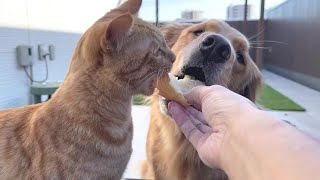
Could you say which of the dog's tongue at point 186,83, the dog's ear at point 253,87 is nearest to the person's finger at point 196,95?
the dog's tongue at point 186,83

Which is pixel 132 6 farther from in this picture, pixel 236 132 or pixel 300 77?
A: pixel 300 77

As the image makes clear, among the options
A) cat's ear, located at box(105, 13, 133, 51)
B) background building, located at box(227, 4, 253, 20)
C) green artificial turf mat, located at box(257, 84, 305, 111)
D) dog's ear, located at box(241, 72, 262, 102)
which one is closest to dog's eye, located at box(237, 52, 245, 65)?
dog's ear, located at box(241, 72, 262, 102)

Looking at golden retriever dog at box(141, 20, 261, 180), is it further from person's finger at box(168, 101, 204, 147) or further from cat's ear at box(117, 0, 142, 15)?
cat's ear at box(117, 0, 142, 15)

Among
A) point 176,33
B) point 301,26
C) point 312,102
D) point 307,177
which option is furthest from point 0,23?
point 301,26

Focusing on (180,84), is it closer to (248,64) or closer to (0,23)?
(248,64)

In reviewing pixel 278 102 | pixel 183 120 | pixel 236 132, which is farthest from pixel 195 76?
pixel 278 102

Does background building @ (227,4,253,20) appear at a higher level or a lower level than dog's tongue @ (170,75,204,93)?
higher
